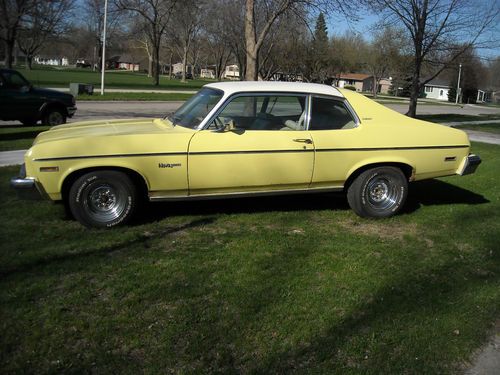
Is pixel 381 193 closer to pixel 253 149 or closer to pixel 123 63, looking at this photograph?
pixel 253 149

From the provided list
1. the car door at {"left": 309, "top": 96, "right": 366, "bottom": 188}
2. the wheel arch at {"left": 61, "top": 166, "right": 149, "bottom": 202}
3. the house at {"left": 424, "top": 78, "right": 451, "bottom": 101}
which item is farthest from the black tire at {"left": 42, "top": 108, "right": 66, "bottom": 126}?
the house at {"left": 424, "top": 78, "right": 451, "bottom": 101}

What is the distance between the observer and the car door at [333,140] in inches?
228

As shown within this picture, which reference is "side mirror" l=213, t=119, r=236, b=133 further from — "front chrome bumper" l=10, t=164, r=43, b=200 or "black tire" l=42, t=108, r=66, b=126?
"black tire" l=42, t=108, r=66, b=126

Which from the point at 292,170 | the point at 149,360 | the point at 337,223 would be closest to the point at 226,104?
the point at 292,170

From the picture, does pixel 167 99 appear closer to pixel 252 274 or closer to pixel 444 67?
pixel 444 67

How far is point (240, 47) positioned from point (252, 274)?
154 ft

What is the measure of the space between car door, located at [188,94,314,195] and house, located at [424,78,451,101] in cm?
9608

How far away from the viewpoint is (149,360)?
3074mm

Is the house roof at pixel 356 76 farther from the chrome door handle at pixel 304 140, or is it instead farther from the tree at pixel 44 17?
the chrome door handle at pixel 304 140

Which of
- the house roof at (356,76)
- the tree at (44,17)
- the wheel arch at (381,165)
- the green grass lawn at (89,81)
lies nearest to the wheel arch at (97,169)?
the wheel arch at (381,165)

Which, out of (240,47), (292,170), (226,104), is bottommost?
(292,170)

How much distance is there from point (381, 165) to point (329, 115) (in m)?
0.86

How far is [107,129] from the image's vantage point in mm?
5656

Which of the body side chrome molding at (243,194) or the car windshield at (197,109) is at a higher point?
the car windshield at (197,109)
